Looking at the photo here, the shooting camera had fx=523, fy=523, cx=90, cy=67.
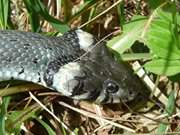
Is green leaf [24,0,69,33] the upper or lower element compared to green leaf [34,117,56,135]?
upper

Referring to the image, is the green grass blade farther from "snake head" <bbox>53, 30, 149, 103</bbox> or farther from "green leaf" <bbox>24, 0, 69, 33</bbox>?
"snake head" <bbox>53, 30, 149, 103</bbox>

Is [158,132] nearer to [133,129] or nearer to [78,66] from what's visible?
[133,129]

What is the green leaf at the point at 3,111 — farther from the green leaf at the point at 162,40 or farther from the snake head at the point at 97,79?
the green leaf at the point at 162,40

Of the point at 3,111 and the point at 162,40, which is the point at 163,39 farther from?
the point at 3,111

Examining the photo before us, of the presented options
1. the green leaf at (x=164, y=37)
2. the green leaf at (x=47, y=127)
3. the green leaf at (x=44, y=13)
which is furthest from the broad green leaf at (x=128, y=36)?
the green leaf at (x=47, y=127)

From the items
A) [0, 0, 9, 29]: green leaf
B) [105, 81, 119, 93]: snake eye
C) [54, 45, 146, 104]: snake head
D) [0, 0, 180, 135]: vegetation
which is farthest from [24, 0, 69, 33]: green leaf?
[105, 81, 119, 93]: snake eye

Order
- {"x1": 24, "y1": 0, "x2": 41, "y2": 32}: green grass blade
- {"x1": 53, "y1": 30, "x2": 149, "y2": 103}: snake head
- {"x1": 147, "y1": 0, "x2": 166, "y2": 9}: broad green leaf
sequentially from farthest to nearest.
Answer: {"x1": 24, "y1": 0, "x2": 41, "y2": 32}: green grass blade, {"x1": 147, "y1": 0, "x2": 166, "y2": 9}: broad green leaf, {"x1": 53, "y1": 30, "x2": 149, "y2": 103}: snake head
